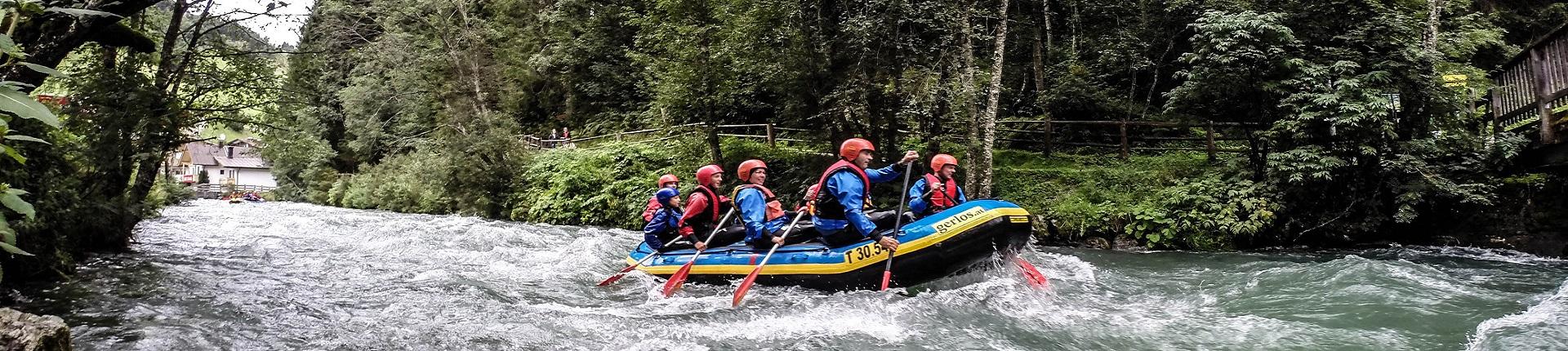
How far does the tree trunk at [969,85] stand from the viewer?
42.4 ft

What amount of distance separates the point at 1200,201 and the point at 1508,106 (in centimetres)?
380

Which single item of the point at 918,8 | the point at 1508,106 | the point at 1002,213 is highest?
the point at 918,8

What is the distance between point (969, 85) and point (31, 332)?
11592 mm

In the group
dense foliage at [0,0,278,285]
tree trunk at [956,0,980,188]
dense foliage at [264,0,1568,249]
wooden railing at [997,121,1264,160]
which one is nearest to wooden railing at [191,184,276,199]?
dense foliage at [264,0,1568,249]

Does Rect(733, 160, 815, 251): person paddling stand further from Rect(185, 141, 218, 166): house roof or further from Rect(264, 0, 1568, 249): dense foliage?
Rect(185, 141, 218, 166): house roof

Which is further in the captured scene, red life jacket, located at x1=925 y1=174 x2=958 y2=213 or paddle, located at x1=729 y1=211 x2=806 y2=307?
red life jacket, located at x1=925 y1=174 x2=958 y2=213

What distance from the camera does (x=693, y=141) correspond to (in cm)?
1700

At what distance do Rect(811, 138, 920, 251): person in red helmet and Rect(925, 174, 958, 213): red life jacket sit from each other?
1515 millimetres

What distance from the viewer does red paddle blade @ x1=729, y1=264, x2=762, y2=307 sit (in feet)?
24.1

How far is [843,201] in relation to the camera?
727 centimetres

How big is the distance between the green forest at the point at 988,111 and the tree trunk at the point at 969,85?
1.8 inches

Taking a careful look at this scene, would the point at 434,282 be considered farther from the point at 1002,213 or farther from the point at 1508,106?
the point at 1508,106

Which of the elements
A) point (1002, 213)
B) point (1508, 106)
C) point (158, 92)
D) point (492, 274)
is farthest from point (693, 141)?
point (1508, 106)

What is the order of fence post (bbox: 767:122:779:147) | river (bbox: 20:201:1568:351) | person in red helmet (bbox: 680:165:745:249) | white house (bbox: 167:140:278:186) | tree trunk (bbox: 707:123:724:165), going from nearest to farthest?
river (bbox: 20:201:1568:351), person in red helmet (bbox: 680:165:745:249), tree trunk (bbox: 707:123:724:165), fence post (bbox: 767:122:779:147), white house (bbox: 167:140:278:186)
